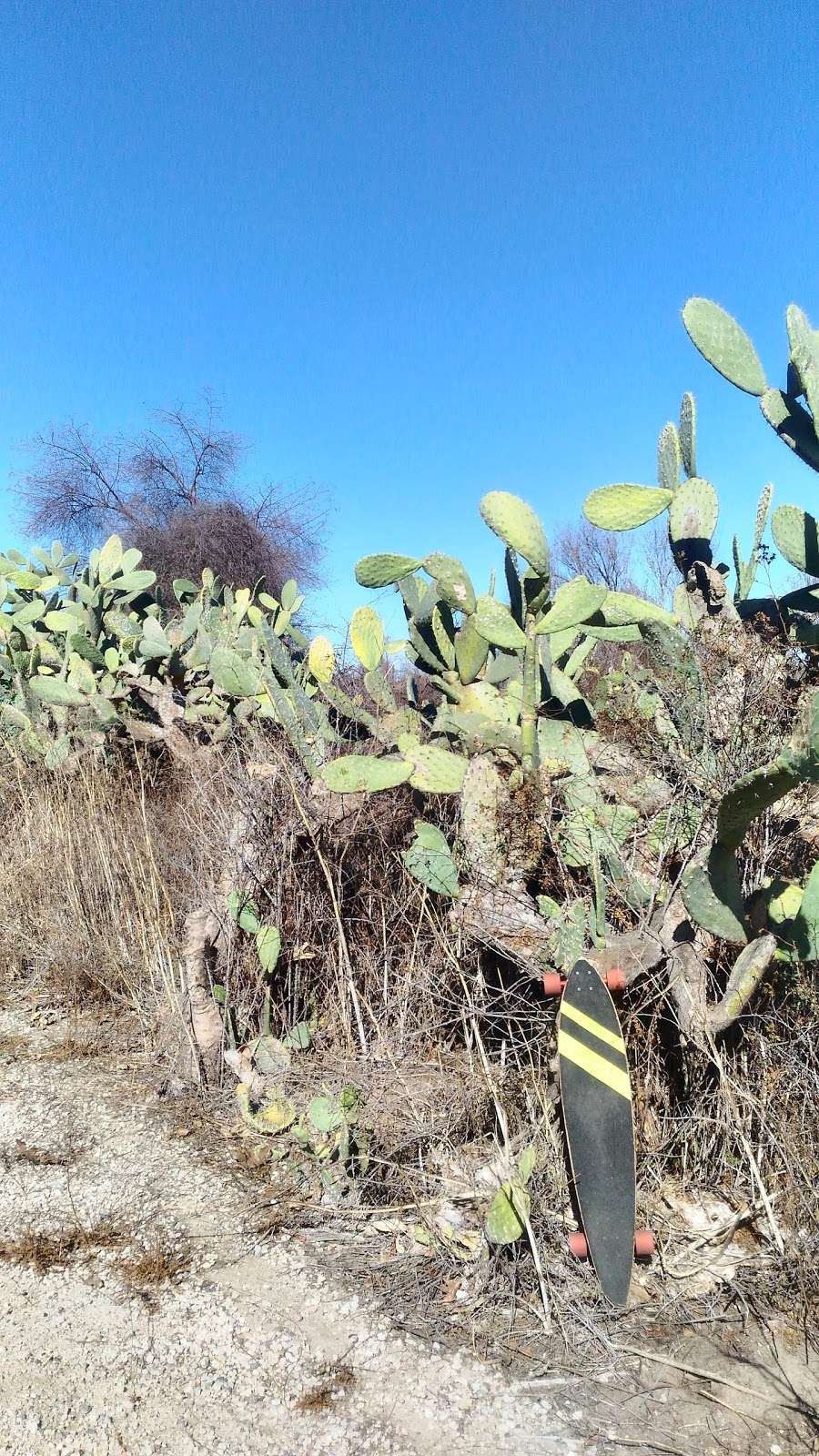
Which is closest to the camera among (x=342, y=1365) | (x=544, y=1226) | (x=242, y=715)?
(x=342, y=1365)

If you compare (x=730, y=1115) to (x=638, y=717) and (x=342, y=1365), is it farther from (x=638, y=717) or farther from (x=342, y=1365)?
(x=638, y=717)

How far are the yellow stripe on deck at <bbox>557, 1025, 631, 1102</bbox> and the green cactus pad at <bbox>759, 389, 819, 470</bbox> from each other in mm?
2001

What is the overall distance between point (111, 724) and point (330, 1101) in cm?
337

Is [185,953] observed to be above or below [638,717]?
below

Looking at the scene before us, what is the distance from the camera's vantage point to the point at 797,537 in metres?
2.93

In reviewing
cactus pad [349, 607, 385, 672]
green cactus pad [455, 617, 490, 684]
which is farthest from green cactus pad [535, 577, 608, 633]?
cactus pad [349, 607, 385, 672]

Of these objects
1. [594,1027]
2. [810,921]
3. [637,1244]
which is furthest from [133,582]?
[637,1244]

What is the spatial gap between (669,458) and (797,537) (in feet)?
1.61

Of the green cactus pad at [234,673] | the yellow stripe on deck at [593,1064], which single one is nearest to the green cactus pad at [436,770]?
the yellow stripe on deck at [593,1064]

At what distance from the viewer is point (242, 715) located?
427cm

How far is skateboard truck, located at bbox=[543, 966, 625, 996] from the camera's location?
83.2 inches

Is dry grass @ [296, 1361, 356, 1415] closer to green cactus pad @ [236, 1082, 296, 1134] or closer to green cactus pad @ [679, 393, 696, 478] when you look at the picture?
green cactus pad @ [236, 1082, 296, 1134]

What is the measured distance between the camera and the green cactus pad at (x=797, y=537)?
291 centimetres

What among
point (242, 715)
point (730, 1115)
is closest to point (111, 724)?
point (242, 715)
